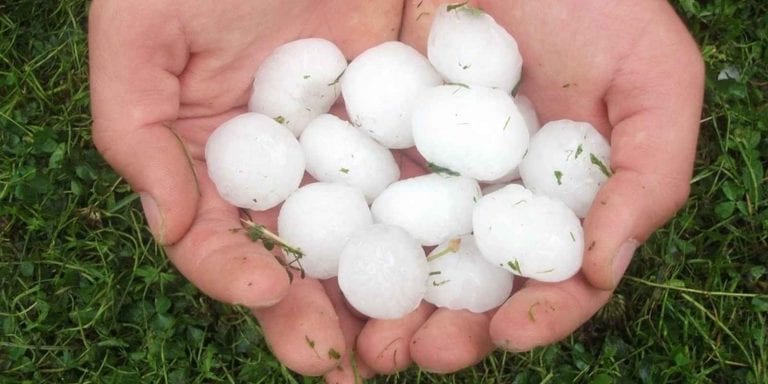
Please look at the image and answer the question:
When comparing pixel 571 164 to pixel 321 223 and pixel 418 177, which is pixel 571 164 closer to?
pixel 418 177

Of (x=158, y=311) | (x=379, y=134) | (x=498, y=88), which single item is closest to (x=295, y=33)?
(x=379, y=134)

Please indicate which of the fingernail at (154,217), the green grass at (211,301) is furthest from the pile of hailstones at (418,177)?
the green grass at (211,301)

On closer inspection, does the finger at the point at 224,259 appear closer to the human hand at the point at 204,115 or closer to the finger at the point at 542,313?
the human hand at the point at 204,115

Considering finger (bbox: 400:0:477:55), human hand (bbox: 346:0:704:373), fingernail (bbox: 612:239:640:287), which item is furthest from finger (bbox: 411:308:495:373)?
finger (bbox: 400:0:477:55)

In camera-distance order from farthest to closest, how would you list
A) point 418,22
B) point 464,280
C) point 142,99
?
1. point 418,22
2. point 142,99
3. point 464,280

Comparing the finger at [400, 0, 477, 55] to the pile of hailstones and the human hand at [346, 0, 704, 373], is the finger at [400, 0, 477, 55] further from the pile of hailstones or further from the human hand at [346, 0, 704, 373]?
the pile of hailstones

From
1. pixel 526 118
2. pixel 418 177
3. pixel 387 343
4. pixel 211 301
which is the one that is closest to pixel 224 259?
pixel 387 343
